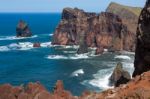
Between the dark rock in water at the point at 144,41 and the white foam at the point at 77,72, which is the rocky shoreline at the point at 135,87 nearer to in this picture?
the dark rock in water at the point at 144,41

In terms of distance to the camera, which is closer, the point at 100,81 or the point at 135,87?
the point at 135,87

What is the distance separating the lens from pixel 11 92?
5716cm

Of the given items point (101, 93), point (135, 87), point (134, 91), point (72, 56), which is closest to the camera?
point (134, 91)

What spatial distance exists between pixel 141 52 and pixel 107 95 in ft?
53.6

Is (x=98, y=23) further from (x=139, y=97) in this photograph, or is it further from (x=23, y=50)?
(x=139, y=97)

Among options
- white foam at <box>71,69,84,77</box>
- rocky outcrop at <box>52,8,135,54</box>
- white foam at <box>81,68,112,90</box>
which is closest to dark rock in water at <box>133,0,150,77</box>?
white foam at <box>81,68,112,90</box>

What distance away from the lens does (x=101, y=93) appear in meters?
31.8

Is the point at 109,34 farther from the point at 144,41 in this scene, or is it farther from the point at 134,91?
the point at 134,91

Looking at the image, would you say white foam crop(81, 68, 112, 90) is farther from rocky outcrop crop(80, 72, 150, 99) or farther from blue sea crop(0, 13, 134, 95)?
rocky outcrop crop(80, 72, 150, 99)

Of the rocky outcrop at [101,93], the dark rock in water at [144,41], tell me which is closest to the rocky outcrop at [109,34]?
the rocky outcrop at [101,93]

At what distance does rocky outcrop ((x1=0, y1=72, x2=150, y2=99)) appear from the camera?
2464cm

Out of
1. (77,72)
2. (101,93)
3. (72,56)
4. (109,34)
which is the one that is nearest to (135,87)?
(101,93)

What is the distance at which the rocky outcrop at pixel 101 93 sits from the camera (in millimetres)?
24641

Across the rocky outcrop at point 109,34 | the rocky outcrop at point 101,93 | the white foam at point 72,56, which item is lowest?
the white foam at point 72,56
